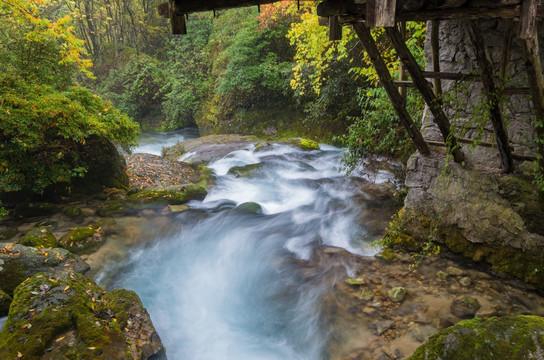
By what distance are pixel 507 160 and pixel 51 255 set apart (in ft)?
23.4

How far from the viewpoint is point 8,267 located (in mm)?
4562

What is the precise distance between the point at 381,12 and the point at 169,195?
22.6ft

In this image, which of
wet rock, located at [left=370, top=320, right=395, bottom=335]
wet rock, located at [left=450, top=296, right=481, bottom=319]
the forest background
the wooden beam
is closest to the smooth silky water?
wet rock, located at [left=370, top=320, right=395, bottom=335]

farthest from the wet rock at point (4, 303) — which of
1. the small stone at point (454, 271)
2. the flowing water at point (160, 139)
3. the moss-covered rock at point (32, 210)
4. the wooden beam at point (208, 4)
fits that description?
the flowing water at point (160, 139)

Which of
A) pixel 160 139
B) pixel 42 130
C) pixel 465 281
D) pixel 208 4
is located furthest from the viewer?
pixel 160 139

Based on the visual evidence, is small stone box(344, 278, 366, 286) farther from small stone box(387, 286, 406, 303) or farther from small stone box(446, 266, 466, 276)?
small stone box(446, 266, 466, 276)

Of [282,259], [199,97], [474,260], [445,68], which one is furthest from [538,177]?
[199,97]

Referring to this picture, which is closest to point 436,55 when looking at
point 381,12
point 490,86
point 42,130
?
point 490,86

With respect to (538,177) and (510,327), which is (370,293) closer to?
(510,327)

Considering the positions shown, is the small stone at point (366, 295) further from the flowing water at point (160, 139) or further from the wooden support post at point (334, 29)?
the flowing water at point (160, 139)

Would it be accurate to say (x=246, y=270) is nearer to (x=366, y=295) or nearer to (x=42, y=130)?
(x=366, y=295)

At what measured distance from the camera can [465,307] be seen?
13.1 ft

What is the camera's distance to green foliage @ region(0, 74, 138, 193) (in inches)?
242

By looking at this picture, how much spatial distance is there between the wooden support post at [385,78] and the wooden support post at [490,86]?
0.99 m
